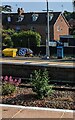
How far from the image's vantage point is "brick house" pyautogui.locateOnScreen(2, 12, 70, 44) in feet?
205

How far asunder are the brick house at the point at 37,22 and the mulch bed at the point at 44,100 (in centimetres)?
5124

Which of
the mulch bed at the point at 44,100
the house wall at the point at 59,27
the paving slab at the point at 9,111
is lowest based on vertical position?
the paving slab at the point at 9,111

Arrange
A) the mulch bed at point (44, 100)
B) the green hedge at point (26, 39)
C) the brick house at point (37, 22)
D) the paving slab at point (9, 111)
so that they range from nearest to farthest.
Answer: the paving slab at point (9, 111) < the mulch bed at point (44, 100) < the green hedge at point (26, 39) < the brick house at point (37, 22)

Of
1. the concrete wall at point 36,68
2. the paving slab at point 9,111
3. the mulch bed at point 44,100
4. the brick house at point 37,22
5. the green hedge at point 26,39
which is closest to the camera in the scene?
the paving slab at point 9,111

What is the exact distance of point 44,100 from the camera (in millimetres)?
9703

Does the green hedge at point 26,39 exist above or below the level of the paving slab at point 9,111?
above

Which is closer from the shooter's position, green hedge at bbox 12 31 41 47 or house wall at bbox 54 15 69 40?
green hedge at bbox 12 31 41 47

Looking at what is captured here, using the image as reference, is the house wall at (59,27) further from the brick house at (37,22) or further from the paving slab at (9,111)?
the paving slab at (9,111)

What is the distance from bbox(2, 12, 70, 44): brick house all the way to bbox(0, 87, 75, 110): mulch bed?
168 ft

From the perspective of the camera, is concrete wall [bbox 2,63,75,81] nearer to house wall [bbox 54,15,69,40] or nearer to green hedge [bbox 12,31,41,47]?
green hedge [bbox 12,31,41,47]

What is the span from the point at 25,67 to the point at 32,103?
5.40m

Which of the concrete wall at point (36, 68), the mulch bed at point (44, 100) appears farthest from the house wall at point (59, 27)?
the mulch bed at point (44, 100)

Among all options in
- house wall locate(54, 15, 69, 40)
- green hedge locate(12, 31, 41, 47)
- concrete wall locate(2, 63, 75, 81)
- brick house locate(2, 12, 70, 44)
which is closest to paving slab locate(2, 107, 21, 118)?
concrete wall locate(2, 63, 75, 81)

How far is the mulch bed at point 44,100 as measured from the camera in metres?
9.28
